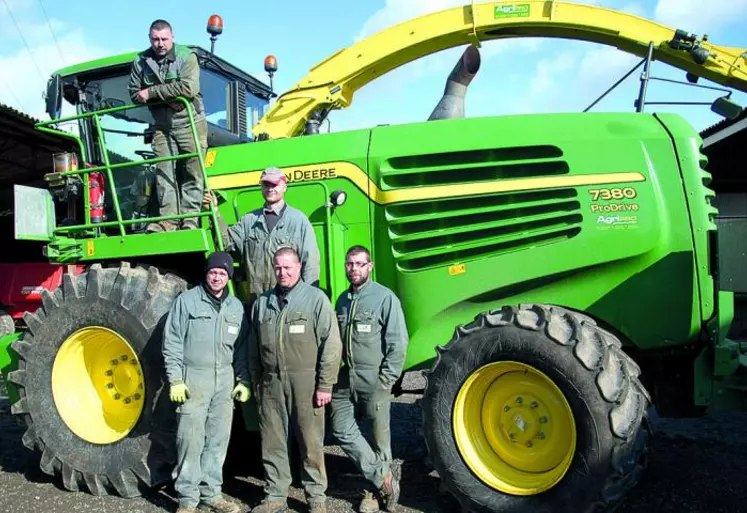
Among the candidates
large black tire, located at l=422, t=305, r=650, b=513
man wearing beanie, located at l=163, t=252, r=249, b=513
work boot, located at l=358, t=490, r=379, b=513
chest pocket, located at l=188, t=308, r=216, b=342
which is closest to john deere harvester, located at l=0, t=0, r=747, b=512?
large black tire, located at l=422, t=305, r=650, b=513

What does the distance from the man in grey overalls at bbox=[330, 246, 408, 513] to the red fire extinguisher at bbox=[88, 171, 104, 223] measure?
2275 mm

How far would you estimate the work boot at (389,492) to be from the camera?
4.28m

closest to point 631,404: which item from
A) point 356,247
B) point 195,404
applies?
point 356,247

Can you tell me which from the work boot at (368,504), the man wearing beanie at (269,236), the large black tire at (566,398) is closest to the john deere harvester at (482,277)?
the large black tire at (566,398)

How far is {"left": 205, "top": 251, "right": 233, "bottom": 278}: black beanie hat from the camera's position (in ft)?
14.4

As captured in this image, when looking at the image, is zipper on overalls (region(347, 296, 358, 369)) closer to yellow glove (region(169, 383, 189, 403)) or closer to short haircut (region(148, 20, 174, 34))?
yellow glove (region(169, 383, 189, 403))

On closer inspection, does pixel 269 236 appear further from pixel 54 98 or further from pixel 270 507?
pixel 54 98

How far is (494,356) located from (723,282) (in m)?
1.43

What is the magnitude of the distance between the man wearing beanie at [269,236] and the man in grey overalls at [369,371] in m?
0.32

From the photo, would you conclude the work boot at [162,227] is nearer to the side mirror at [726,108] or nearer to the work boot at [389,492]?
the work boot at [389,492]

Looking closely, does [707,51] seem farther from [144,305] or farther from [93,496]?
[93,496]

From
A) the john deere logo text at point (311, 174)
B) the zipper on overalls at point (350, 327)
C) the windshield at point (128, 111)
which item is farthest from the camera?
the windshield at point (128, 111)

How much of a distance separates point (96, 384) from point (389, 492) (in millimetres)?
2359

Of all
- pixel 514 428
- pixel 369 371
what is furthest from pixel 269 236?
pixel 514 428
